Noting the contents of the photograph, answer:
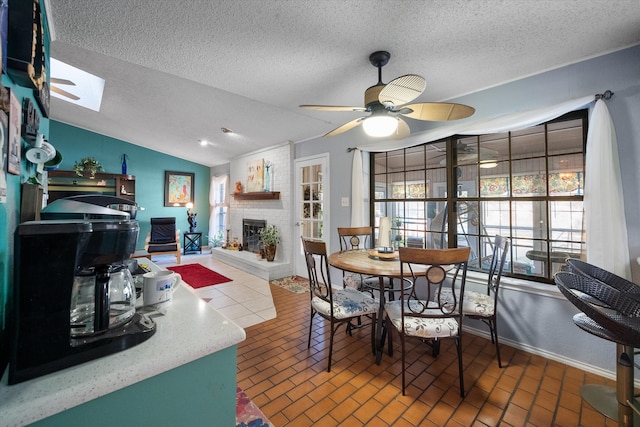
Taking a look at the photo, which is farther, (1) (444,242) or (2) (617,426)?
(1) (444,242)

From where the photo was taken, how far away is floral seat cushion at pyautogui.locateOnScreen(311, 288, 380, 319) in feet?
6.63

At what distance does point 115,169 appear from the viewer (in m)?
6.27

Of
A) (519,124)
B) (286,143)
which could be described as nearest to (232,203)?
(286,143)

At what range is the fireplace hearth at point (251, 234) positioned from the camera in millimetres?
5387

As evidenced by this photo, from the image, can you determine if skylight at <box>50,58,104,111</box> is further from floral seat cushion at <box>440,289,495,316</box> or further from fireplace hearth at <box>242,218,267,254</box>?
floral seat cushion at <box>440,289,495,316</box>

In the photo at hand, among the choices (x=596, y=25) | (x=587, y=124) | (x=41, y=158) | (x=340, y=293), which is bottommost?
(x=340, y=293)

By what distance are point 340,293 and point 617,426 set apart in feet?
5.72

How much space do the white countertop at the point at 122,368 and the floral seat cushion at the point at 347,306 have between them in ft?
4.10

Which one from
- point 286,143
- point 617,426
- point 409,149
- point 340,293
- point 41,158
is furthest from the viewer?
point 286,143

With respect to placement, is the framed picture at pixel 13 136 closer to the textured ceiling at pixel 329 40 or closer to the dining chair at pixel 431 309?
the textured ceiling at pixel 329 40

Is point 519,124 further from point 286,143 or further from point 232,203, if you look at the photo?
point 232,203

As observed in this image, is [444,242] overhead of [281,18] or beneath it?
beneath

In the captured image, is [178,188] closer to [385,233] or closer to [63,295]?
[385,233]

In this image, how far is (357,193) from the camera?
3.45 m
